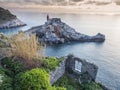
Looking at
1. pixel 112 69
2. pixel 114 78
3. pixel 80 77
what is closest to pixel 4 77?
pixel 80 77

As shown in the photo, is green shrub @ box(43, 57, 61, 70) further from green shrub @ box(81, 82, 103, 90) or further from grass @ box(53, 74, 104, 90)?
green shrub @ box(81, 82, 103, 90)

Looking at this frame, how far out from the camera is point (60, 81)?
1346 inches

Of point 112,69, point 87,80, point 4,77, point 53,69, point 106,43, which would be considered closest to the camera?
point 4,77

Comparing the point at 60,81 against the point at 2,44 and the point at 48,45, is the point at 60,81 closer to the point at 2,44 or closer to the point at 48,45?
the point at 2,44

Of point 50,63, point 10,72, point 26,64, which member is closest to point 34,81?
point 10,72

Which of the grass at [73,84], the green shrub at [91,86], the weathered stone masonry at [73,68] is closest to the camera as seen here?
the grass at [73,84]

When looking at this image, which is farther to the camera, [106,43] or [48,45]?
[106,43]

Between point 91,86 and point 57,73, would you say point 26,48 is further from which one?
point 91,86

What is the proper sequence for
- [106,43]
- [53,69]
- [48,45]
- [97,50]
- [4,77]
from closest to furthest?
[4,77], [53,69], [97,50], [48,45], [106,43]

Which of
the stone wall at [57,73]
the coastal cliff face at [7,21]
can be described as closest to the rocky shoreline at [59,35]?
the stone wall at [57,73]

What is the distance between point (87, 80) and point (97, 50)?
39.2m

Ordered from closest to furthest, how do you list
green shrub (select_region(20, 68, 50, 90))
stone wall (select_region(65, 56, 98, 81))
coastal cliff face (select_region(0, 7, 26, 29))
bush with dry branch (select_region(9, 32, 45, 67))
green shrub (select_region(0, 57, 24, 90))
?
green shrub (select_region(20, 68, 50, 90)), green shrub (select_region(0, 57, 24, 90)), bush with dry branch (select_region(9, 32, 45, 67)), stone wall (select_region(65, 56, 98, 81)), coastal cliff face (select_region(0, 7, 26, 29))

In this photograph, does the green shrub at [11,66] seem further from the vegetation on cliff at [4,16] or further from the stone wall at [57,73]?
the vegetation on cliff at [4,16]

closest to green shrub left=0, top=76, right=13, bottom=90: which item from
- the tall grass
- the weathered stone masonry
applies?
the tall grass
